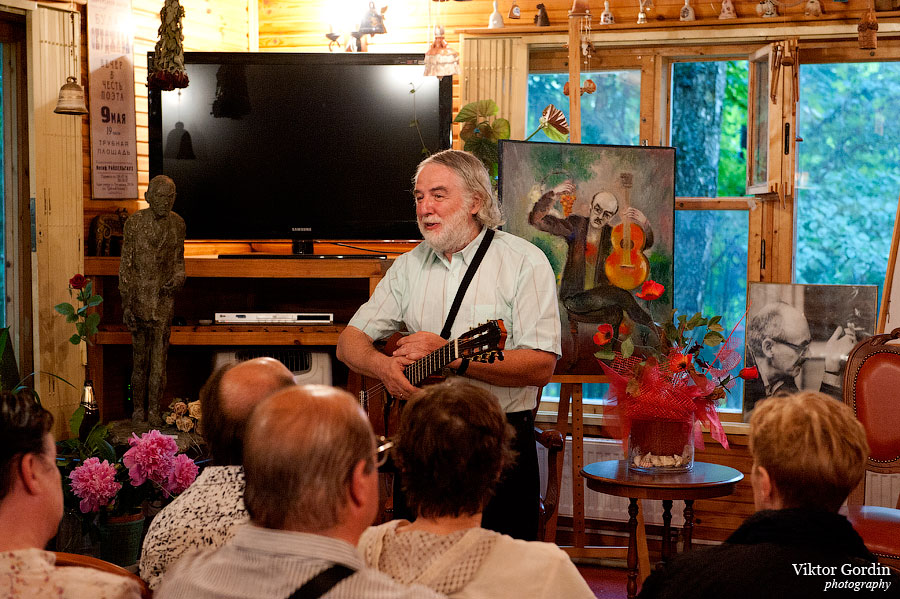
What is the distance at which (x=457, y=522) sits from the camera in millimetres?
1568

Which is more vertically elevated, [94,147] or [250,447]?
[94,147]

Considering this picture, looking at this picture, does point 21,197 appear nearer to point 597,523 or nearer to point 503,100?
point 503,100

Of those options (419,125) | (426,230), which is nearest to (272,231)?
(419,125)

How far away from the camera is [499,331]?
93.8 inches

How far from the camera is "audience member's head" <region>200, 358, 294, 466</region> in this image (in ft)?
5.86

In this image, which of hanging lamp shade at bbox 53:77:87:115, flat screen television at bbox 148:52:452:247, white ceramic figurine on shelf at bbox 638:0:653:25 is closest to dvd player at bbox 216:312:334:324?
flat screen television at bbox 148:52:452:247

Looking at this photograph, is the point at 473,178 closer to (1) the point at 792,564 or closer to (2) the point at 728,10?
(1) the point at 792,564

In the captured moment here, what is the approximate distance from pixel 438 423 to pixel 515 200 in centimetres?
251

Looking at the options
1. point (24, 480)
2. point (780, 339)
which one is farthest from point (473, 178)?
point (780, 339)

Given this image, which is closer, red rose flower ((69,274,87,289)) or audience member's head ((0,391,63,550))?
audience member's head ((0,391,63,550))

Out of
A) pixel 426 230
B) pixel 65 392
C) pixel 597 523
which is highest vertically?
pixel 426 230

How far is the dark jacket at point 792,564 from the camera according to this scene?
1492mm

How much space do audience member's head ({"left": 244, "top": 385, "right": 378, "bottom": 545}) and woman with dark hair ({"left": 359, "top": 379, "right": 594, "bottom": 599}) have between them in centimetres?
30

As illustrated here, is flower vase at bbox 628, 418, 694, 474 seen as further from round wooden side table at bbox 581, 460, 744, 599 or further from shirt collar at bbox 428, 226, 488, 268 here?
shirt collar at bbox 428, 226, 488, 268
